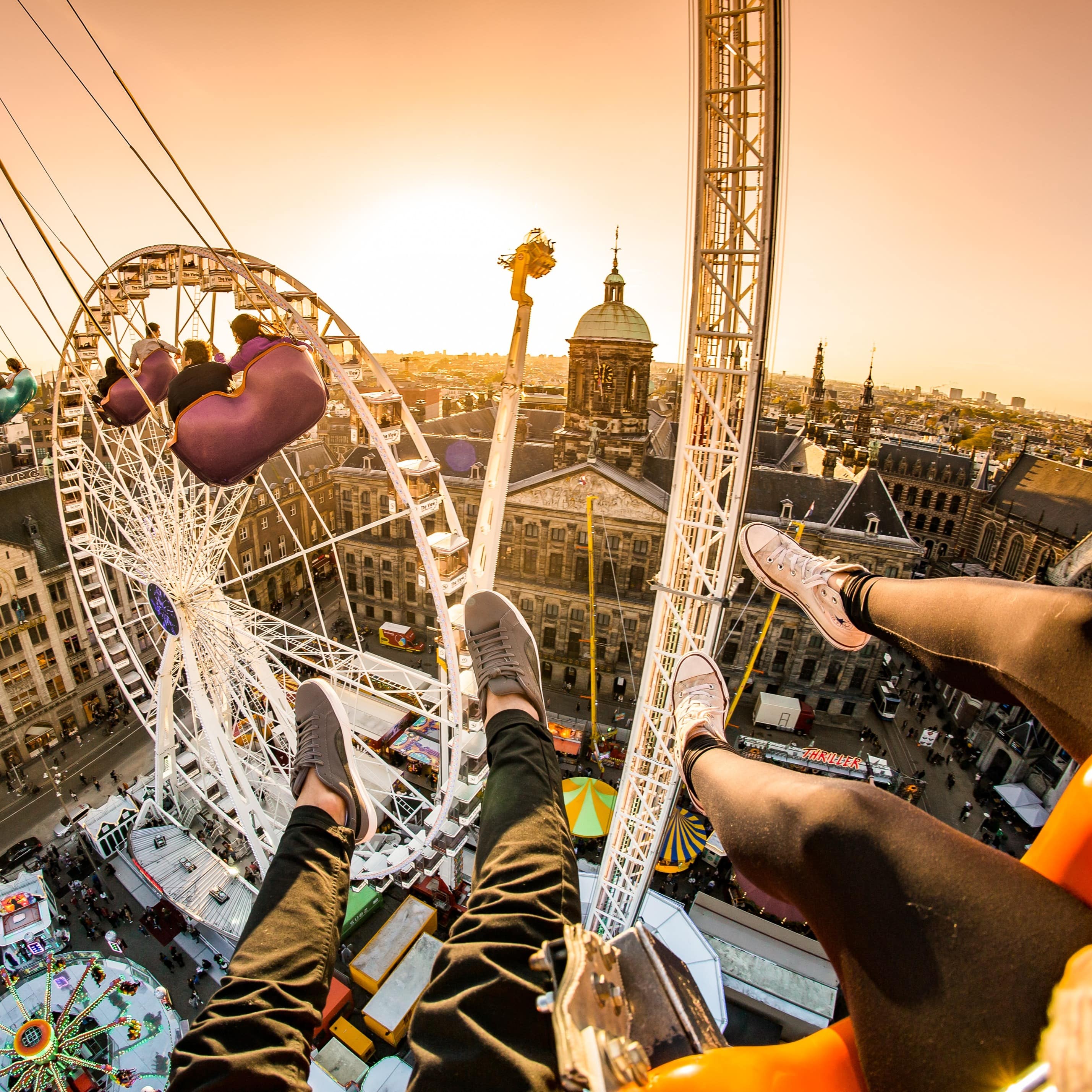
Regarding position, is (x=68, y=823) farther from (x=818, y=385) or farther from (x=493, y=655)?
(x=818, y=385)

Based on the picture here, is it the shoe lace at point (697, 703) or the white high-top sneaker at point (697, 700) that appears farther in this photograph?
the shoe lace at point (697, 703)

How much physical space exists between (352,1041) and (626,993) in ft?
54.3

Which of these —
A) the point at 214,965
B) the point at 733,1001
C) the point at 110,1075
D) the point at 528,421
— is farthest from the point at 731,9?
the point at 528,421

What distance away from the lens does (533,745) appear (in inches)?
221

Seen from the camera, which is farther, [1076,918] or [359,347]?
[359,347]

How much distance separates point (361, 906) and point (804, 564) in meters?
17.7

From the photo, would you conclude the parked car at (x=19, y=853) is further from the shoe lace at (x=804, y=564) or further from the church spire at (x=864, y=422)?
the church spire at (x=864, y=422)

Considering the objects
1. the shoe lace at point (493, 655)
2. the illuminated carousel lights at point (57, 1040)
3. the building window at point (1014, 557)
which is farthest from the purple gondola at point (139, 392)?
the building window at point (1014, 557)

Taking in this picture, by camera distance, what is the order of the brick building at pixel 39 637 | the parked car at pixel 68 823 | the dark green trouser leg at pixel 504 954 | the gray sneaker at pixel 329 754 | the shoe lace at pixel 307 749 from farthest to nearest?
the brick building at pixel 39 637
the parked car at pixel 68 823
the shoe lace at pixel 307 749
the gray sneaker at pixel 329 754
the dark green trouser leg at pixel 504 954

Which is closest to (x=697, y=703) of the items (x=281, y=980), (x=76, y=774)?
(x=281, y=980)

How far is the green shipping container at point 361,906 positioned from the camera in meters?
18.3

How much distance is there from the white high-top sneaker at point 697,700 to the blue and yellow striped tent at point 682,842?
495 inches

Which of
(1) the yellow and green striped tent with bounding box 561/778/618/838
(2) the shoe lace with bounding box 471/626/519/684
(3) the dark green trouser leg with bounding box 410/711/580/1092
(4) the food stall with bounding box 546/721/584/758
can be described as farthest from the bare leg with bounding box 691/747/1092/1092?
(4) the food stall with bounding box 546/721/584/758

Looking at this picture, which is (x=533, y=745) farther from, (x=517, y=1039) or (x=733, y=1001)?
(x=733, y=1001)
